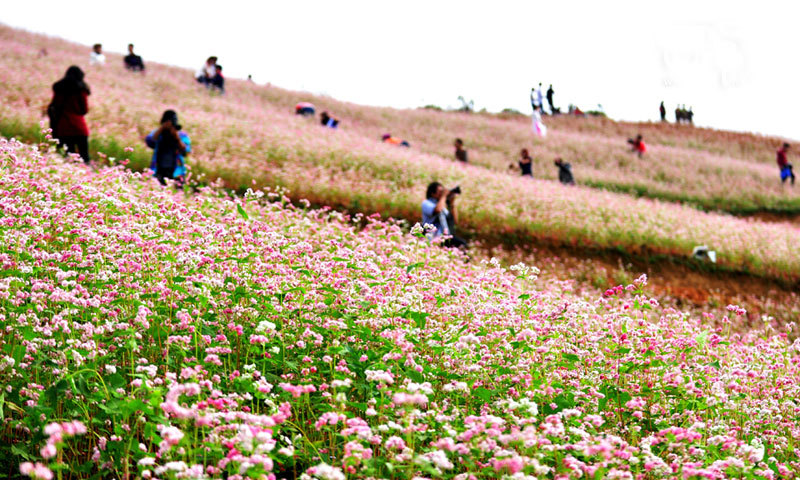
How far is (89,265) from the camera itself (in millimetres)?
4730

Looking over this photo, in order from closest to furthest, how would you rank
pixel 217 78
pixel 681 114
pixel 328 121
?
A: pixel 328 121 < pixel 217 78 < pixel 681 114

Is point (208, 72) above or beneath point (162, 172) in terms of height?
above

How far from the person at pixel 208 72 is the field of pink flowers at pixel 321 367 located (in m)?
28.7

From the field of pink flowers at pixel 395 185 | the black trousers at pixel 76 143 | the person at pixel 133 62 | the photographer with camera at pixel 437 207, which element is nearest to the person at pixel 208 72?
the person at pixel 133 62

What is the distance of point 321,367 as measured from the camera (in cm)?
457

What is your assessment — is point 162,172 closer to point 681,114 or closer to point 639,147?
point 639,147

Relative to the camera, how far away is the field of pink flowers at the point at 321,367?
331cm

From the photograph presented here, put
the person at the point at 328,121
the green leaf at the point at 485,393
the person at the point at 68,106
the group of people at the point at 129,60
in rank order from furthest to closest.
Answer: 1. the group of people at the point at 129,60
2. the person at the point at 328,121
3. the person at the point at 68,106
4. the green leaf at the point at 485,393

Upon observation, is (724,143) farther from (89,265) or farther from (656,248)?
(89,265)

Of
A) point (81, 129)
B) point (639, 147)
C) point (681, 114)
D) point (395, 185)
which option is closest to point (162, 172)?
point (81, 129)

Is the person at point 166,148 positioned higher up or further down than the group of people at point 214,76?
further down

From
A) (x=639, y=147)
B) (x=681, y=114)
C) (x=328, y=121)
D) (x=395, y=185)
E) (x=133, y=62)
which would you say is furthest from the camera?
(x=681, y=114)

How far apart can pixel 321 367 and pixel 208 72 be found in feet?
105

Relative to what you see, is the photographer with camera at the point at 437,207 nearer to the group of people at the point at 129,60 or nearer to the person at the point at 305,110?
the person at the point at 305,110
